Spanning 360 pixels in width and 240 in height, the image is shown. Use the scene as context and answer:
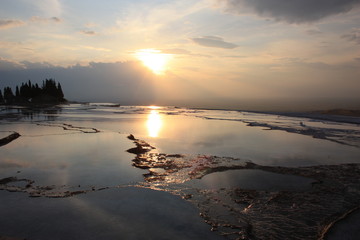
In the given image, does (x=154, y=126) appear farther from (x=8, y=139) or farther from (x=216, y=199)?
(x=216, y=199)

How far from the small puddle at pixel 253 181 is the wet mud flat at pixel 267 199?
0.63ft

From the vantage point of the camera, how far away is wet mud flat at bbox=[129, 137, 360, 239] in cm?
614

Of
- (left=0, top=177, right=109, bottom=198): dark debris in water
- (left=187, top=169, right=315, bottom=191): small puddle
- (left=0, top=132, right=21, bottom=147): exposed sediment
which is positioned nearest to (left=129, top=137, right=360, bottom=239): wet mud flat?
(left=187, top=169, right=315, bottom=191): small puddle

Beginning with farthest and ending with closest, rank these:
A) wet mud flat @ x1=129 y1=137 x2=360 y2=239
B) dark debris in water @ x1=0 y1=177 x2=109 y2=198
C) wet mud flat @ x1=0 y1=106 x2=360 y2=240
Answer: dark debris in water @ x1=0 y1=177 x2=109 y2=198, wet mud flat @ x1=129 y1=137 x2=360 y2=239, wet mud flat @ x1=0 y1=106 x2=360 y2=240

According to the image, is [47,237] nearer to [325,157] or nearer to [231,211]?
[231,211]

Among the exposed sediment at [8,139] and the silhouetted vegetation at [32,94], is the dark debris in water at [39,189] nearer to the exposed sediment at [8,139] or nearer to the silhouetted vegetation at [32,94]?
the exposed sediment at [8,139]

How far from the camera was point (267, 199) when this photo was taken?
7891 mm

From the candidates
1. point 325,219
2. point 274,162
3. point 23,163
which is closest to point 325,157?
point 274,162

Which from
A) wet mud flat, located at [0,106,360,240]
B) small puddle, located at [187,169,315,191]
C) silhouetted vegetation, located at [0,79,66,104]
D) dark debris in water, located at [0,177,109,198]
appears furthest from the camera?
silhouetted vegetation, located at [0,79,66,104]

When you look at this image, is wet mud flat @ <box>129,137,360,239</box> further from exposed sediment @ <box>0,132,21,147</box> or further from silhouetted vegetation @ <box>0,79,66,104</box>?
silhouetted vegetation @ <box>0,79,66,104</box>

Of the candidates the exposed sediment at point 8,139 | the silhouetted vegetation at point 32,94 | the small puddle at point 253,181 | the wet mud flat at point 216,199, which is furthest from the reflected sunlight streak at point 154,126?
the silhouetted vegetation at point 32,94

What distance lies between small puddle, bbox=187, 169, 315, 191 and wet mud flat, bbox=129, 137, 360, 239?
0.63 ft

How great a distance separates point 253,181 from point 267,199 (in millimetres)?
1681

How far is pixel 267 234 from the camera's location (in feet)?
19.2
